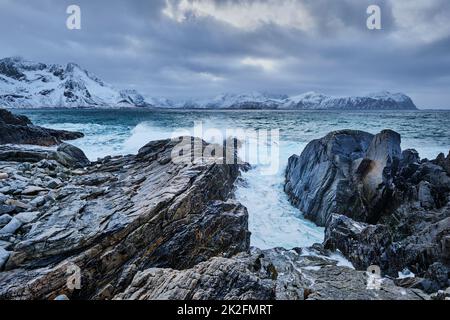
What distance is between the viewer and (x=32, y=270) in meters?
5.43

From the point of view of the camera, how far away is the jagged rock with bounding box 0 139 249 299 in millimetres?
5531

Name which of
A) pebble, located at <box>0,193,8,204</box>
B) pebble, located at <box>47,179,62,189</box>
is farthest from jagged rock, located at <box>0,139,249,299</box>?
pebble, located at <box>0,193,8,204</box>

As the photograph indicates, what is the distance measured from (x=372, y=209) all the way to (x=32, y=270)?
474 inches

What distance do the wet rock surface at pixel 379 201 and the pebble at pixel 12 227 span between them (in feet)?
31.1

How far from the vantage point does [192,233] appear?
7.30 metres

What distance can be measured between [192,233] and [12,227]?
4511 mm

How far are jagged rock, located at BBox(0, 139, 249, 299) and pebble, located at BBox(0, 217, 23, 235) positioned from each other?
0.45ft

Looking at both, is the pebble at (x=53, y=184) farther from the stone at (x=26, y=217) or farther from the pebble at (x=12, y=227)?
the pebble at (x=12, y=227)

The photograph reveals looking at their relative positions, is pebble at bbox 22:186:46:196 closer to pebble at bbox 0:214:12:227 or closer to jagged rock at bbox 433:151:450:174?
pebble at bbox 0:214:12:227

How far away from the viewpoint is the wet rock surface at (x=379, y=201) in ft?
24.5

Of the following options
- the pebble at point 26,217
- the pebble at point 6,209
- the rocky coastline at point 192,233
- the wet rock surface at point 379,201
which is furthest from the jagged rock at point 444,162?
the pebble at point 6,209
